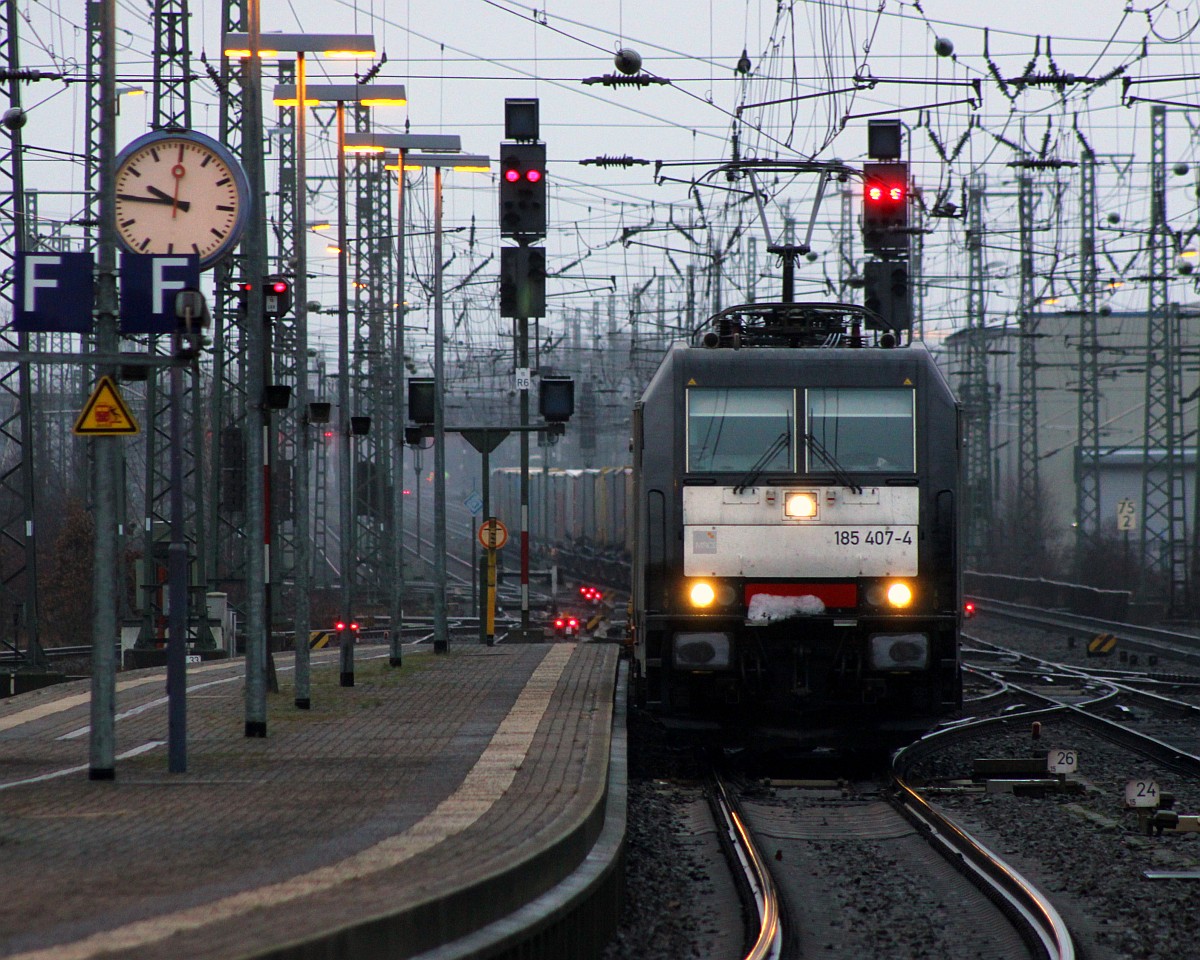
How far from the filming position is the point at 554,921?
716 centimetres

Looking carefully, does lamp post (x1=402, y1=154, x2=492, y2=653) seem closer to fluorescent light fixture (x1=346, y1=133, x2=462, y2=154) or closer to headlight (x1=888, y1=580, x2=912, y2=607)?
fluorescent light fixture (x1=346, y1=133, x2=462, y2=154)

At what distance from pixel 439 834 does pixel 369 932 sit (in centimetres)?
263

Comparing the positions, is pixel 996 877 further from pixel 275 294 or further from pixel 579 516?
pixel 579 516

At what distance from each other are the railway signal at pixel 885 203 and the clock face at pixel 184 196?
9.36 meters

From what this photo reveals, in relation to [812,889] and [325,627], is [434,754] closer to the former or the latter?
[812,889]

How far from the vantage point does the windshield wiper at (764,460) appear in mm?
13898

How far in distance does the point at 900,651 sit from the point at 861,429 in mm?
1850

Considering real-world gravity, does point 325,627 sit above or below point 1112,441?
below

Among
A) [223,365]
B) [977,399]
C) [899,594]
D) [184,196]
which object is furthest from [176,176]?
[977,399]

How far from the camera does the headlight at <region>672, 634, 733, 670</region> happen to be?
542 inches

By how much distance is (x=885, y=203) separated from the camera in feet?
65.2

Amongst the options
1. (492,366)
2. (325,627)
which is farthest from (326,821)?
(492,366)

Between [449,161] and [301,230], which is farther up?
[449,161]

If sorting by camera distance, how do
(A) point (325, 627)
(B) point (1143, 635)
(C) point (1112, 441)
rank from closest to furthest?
1. (B) point (1143, 635)
2. (A) point (325, 627)
3. (C) point (1112, 441)
